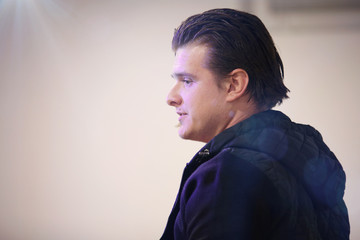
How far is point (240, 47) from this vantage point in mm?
883

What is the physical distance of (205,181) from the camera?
654 mm

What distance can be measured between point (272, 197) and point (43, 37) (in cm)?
262

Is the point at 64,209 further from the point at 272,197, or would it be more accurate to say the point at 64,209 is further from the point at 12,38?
the point at 272,197

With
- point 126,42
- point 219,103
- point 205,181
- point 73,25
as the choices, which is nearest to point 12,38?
point 73,25

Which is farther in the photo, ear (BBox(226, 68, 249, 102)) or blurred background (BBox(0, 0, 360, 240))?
blurred background (BBox(0, 0, 360, 240))

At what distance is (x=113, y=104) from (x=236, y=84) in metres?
1.88

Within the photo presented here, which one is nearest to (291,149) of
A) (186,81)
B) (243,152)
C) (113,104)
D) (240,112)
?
(243,152)

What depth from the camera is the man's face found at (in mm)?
901

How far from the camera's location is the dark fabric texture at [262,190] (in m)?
0.62

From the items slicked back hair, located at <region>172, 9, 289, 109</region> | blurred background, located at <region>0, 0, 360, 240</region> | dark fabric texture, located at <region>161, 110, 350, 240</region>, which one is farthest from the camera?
blurred background, located at <region>0, 0, 360, 240</region>

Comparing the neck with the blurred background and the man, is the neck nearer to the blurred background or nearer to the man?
the man

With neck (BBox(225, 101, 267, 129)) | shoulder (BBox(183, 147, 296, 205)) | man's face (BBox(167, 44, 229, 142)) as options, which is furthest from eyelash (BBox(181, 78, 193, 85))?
shoulder (BBox(183, 147, 296, 205))

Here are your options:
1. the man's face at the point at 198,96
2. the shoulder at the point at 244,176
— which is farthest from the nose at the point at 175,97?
the shoulder at the point at 244,176

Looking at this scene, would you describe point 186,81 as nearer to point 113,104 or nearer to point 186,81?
point 186,81
